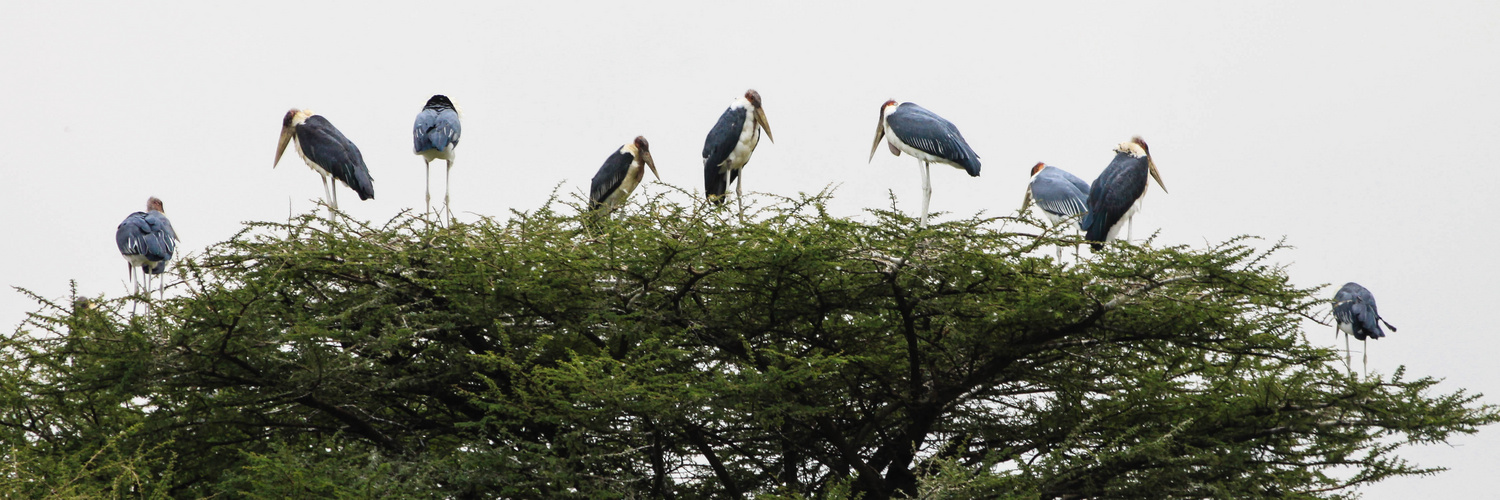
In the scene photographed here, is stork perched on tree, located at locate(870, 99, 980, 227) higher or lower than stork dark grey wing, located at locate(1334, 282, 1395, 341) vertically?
higher

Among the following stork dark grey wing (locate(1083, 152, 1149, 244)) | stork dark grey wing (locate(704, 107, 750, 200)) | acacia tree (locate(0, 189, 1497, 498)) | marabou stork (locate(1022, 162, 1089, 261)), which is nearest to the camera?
acacia tree (locate(0, 189, 1497, 498))

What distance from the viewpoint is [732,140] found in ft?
50.4

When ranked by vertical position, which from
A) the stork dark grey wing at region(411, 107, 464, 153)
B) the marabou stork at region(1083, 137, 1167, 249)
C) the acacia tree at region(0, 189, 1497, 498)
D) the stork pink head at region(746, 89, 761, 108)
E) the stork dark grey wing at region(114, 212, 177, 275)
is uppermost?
the stork pink head at region(746, 89, 761, 108)

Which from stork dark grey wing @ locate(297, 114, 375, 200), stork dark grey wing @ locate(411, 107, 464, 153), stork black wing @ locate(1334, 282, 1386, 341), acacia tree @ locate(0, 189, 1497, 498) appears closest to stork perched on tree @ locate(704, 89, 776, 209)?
stork dark grey wing @ locate(411, 107, 464, 153)

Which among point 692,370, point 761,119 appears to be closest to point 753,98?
point 761,119

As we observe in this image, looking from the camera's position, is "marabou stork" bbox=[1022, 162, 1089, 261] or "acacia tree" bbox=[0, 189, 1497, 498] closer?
"acacia tree" bbox=[0, 189, 1497, 498]

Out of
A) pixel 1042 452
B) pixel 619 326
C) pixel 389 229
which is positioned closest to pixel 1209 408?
pixel 1042 452

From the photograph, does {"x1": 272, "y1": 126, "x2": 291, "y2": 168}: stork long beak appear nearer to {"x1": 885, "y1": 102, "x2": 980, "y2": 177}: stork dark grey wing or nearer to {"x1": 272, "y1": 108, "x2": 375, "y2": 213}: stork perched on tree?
{"x1": 272, "y1": 108, "x2": 375, "y2": 213}: stork perched on tree

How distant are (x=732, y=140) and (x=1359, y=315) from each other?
21.2 ft

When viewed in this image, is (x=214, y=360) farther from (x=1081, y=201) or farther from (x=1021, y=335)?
(x=1081, y=201)

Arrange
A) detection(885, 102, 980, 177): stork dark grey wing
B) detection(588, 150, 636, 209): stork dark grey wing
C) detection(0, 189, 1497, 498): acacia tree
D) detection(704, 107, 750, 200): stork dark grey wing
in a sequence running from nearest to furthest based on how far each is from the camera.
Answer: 1. detection(0, 189, 1497, 498): acacia tree
2. detection(885, 102, 980, 177): stork dark grey wing
3. detection(704, 107, 750, 200): stork dark grey wing
4. detection(588, 150, 636, 209): stork dark grey wing

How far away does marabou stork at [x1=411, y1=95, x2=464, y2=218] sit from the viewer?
48.2 feet

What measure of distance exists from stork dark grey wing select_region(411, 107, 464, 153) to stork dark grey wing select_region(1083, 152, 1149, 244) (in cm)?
569

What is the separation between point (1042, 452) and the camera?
36.5 feet
